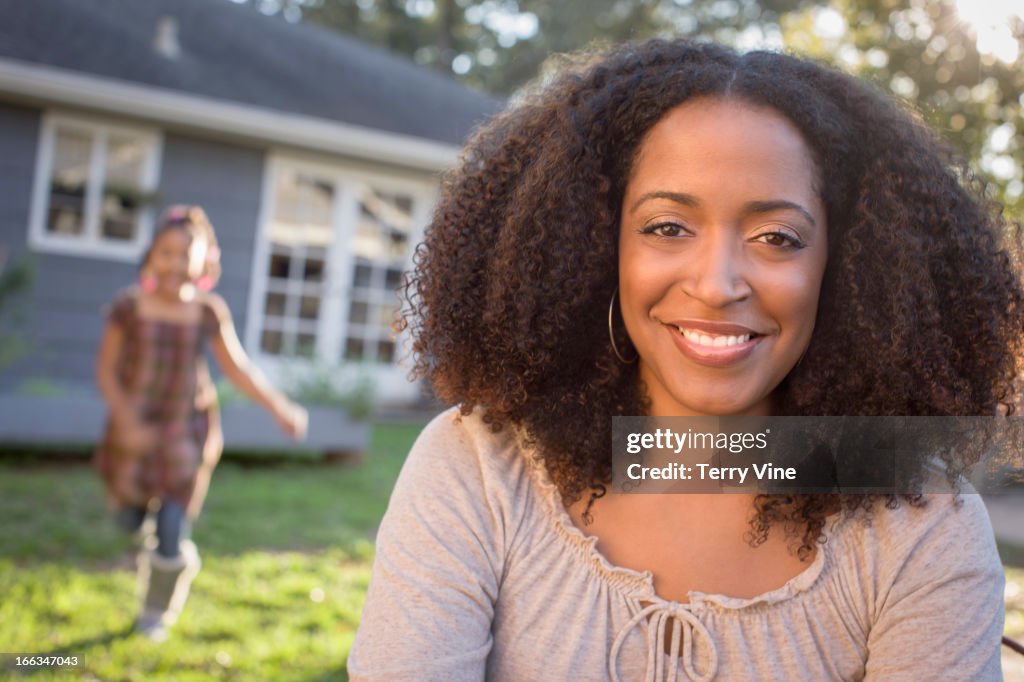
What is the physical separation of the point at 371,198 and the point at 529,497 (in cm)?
911

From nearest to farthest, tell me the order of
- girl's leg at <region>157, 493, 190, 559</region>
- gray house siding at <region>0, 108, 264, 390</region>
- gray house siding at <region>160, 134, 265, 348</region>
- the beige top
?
1. the beige top
2. girl's leg at <region>157, 493, 190, 559</region>
3. gray house siding at <region>0, 108, 264, 390</region>
4. gray house siding at <region>160, 134, 265, 348</region>

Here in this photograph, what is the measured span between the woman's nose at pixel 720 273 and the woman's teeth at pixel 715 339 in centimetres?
6

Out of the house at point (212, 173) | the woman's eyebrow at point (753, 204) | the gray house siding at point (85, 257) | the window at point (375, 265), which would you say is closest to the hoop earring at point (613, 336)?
the woman's eyebrow at point (753, 204)

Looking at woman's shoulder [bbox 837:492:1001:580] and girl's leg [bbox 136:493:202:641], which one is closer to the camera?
woman's shoulder [bbox 837:492:1001:580]

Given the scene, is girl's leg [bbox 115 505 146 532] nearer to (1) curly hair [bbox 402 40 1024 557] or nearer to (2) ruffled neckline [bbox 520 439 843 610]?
(1) curly hair [bbox 402 40 1024 557]

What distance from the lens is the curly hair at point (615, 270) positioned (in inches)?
60.4

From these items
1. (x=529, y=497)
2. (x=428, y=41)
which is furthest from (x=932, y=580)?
(x=428, y=41)

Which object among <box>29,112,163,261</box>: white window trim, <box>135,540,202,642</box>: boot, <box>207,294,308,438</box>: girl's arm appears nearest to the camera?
<box>135,540,202,642</box>: boot

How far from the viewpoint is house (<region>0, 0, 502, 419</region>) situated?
27.9ft

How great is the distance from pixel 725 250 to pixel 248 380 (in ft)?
10.1

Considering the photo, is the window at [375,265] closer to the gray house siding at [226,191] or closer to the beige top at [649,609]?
the gray house siding at [226,191]

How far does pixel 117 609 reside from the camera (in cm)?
379

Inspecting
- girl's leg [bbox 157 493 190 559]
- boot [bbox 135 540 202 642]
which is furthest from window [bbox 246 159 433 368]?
boot [bbox 135 540 202 642]

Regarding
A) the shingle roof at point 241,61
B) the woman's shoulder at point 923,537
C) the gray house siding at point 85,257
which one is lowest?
the woman's shoulder at point 923,537
